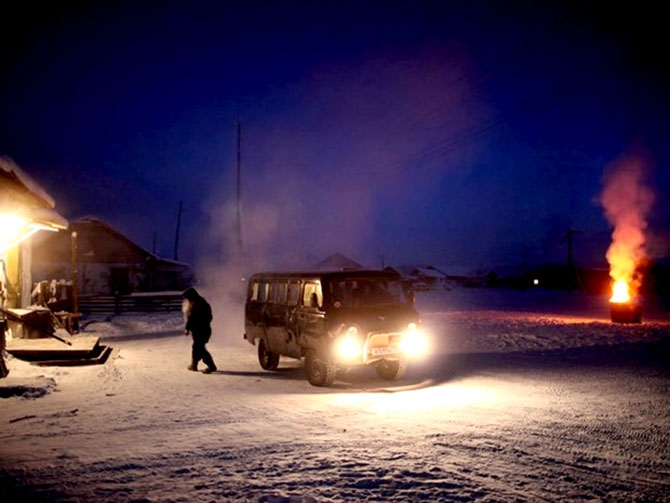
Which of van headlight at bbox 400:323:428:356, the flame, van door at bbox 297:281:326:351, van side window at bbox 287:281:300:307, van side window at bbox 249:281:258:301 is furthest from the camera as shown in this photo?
the flame

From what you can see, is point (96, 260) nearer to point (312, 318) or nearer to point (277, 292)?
point (277, 292)

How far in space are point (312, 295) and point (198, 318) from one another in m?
3.43

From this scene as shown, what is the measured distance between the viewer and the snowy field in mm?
5266

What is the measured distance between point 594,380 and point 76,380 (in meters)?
11.2

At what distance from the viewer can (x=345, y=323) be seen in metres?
10.8

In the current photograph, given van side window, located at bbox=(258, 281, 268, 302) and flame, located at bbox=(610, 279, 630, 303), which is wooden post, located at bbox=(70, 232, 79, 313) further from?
flame, located at bbox=(610, 279, 630, 303)

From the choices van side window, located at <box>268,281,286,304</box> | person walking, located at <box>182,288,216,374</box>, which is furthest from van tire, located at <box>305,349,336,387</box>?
person walking, located at <box>182,288,216,374</box>

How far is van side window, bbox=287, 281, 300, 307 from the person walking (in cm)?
224

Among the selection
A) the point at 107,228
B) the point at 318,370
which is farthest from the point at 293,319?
the point at 107,228

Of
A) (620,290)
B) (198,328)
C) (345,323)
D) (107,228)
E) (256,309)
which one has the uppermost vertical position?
(107,228)

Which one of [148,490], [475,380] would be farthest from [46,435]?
[475,380]

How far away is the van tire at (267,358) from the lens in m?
13.4

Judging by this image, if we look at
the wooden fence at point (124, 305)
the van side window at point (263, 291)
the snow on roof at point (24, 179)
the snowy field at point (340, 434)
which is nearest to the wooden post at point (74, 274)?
the snow on roof at point (24, 179)

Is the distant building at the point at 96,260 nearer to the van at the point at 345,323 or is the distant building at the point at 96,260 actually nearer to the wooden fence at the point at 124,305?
the wooden fence at the point at 124,305
